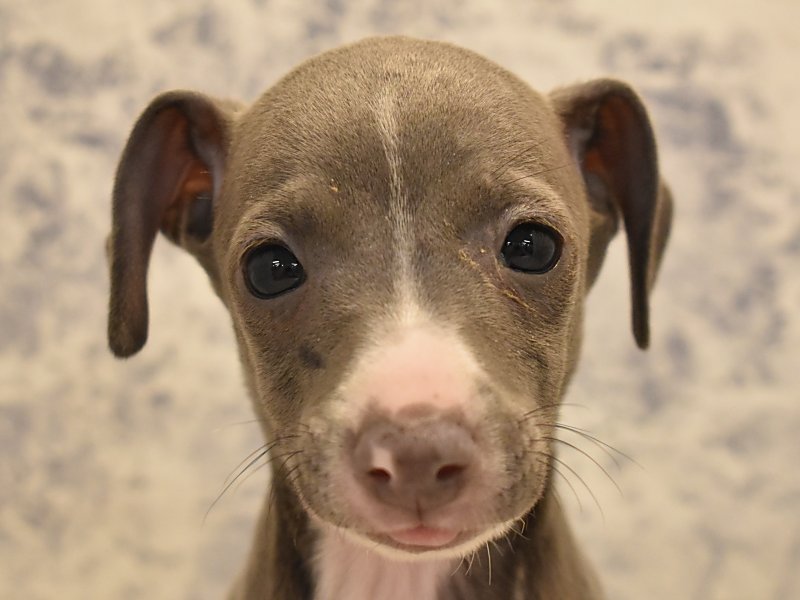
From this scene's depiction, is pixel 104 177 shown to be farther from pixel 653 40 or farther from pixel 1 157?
pixel 653 40

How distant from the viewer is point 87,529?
406 centimetres

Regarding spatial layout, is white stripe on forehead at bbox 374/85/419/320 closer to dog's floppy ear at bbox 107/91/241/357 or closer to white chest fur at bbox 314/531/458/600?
dog's floppy ear at bbox 107/91/241/357

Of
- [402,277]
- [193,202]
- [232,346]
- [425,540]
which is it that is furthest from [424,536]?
[232,346]

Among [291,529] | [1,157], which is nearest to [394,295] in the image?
[291,529]

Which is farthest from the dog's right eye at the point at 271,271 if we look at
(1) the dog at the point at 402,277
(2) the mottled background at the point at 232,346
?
(2) the mottled background at the point at 232,346

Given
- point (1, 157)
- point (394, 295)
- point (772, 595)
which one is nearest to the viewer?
point (394, 295)

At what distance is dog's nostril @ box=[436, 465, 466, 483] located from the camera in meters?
1.92

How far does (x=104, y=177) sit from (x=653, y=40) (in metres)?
2.54

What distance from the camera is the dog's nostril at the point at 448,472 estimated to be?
6.30 ft

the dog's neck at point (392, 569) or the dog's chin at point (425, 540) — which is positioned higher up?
the dog's chin at point (425, 540)

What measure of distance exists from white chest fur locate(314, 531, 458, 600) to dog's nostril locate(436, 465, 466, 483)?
0.77 metres

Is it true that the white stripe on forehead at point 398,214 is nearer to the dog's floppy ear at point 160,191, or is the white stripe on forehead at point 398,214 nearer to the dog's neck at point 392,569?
the dog's floppy ear at point 160,191

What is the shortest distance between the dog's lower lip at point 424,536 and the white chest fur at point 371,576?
0.55 m

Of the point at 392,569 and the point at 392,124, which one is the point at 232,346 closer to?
the point at 392,569
